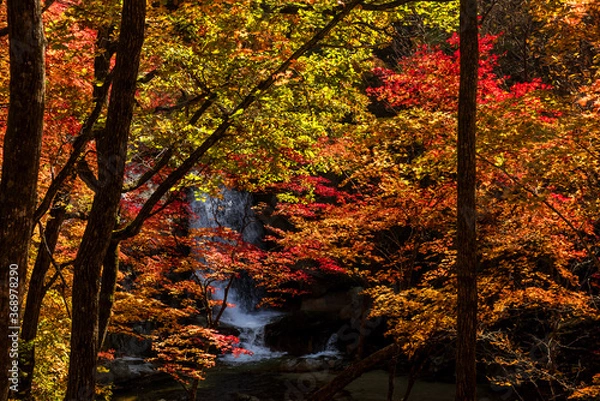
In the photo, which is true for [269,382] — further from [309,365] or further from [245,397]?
[245,397]

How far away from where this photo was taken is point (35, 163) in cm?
364

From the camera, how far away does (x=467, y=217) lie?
5.27 meters

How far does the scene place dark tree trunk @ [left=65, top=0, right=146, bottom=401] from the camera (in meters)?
4.38

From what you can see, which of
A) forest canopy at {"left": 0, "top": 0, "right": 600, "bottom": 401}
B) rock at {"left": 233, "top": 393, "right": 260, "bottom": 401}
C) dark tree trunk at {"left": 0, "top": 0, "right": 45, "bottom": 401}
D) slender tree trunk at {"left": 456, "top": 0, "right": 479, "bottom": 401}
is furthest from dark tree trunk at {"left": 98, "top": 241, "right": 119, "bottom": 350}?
rock at {"left": 233, "top": 393, "right": 260, "bottom": 401}

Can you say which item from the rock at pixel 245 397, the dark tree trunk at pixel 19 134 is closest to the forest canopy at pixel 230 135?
the dark tree trunk at pixel 19 134

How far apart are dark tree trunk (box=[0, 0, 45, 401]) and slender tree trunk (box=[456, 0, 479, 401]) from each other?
3.99m

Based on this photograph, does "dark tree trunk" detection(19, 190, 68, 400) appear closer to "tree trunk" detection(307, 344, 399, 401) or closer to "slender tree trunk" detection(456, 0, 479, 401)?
"tree trunk" detection(307, 344, 399, 401)

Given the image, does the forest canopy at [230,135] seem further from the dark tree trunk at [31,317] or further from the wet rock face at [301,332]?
the wet rock face at [301,332]

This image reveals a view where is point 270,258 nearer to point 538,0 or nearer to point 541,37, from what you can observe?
point 538,0

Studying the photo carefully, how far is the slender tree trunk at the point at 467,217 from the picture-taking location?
5.22m

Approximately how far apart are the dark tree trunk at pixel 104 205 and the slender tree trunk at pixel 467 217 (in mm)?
3301

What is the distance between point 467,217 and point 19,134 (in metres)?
4.21

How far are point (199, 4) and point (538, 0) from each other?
5431mm

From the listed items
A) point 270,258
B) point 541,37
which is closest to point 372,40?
point 270,258
